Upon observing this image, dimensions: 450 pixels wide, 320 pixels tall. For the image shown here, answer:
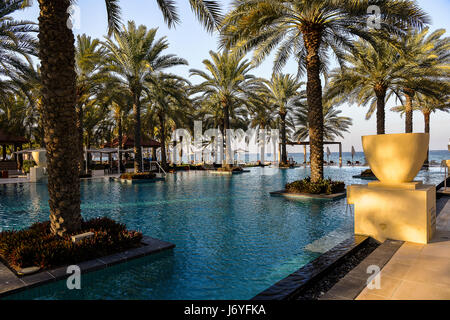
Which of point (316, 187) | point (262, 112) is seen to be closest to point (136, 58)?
point (262, 112)

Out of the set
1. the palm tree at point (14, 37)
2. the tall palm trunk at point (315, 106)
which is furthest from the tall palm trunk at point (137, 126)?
the tall palm trunk at point (315, 106)

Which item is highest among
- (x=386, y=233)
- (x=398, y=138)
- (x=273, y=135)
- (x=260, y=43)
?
(x=260, y=43)

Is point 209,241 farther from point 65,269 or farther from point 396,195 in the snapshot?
point 396,195

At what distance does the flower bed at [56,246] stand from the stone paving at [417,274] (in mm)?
4094

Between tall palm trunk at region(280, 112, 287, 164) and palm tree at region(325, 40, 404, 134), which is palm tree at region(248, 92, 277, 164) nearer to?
tall palm trunk at region(280, 112, 287, 164)

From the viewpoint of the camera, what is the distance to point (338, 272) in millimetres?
4160

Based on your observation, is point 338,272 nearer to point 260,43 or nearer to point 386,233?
point 386,233

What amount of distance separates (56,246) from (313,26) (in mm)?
12451

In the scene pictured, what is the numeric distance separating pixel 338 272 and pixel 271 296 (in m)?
1.44

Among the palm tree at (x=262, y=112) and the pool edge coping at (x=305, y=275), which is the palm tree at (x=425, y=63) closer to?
the palm tree at (x=262, y=112)

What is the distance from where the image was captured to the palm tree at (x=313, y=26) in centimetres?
1070

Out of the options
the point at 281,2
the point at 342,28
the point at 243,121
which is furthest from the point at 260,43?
the point at 243,121

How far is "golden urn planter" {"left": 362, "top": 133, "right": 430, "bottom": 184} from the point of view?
520cm
